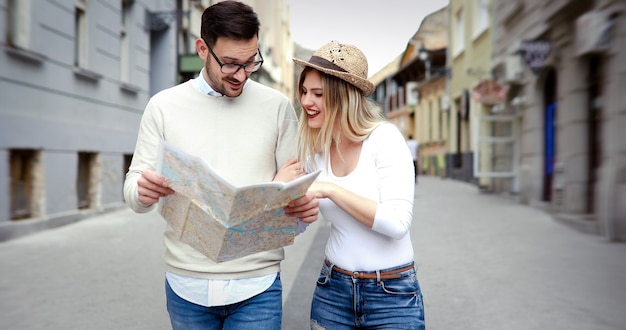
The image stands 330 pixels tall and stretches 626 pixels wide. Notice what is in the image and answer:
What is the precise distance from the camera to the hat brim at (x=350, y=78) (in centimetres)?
202

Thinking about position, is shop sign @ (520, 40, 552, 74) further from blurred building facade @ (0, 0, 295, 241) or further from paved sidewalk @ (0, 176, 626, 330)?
blurred building facade @ (0, 0, 295, 241)

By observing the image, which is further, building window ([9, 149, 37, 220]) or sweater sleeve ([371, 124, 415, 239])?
building window ([9, 149, 37, 220])

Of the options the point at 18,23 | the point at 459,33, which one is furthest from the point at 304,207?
the point at 459,33

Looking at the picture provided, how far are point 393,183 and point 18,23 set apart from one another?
745 cm

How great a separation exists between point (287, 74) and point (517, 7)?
27.5 metres

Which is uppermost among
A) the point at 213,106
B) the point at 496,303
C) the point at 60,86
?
the point at 60,86

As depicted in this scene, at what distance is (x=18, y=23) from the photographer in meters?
7.92

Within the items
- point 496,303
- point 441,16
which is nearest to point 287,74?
point 441,16

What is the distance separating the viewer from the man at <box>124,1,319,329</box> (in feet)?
6.45

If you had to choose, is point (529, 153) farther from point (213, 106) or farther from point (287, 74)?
point (287, 74)

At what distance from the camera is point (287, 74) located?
39.5m

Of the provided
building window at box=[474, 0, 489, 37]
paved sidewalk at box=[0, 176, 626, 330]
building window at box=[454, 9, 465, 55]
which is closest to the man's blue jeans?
paved sidewalk at box=[0, 176, 626, 330]

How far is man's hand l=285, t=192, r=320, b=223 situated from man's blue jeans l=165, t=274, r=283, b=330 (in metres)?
0.33

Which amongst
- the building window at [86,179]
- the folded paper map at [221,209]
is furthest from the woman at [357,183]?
the building window at [86,179]
